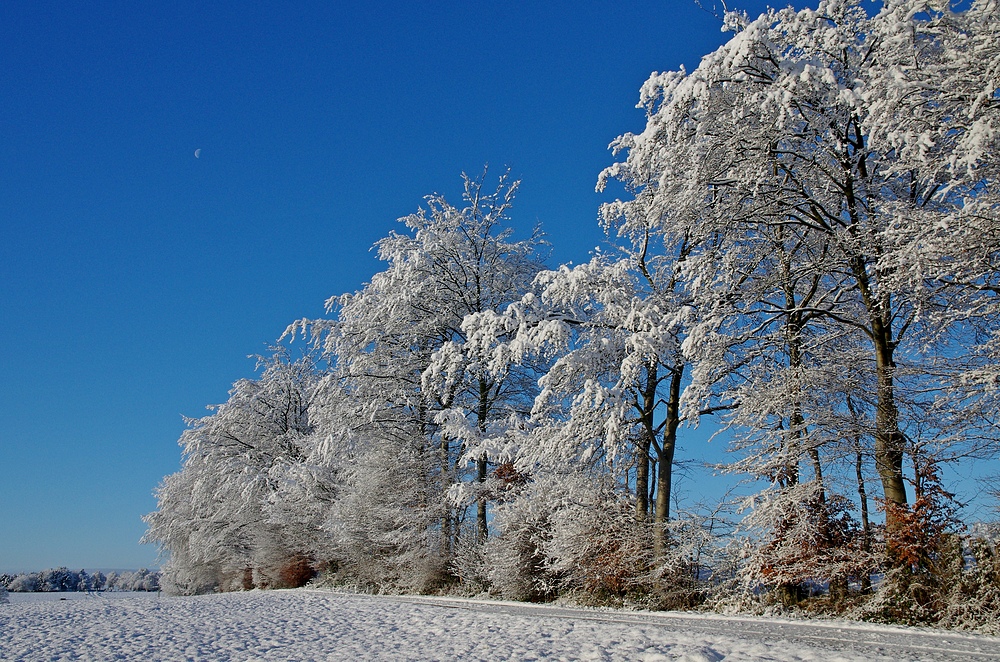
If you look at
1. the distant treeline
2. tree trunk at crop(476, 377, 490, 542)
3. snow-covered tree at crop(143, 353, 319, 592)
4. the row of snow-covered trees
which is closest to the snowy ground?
the row of snow-covered trees

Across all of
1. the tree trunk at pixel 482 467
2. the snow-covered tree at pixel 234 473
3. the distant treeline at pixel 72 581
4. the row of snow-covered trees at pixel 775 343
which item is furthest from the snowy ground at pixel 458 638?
the distant treeline at pixel 72 581

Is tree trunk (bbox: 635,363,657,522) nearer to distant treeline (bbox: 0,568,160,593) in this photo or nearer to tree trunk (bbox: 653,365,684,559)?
tree trunk (bbox: 653,365,684,559)

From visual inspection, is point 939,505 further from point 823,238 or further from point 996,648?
point 823,238

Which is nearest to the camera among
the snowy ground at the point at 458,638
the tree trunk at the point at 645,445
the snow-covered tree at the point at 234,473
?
the snowy ground at the point at 458,638

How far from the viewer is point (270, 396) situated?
104ft

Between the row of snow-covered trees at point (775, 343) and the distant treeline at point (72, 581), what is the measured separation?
206 ft

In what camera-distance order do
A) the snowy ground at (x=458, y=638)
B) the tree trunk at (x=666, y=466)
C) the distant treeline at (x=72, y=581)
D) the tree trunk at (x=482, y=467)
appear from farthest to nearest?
the distant treeline at (x=72, y=581) → the tree trunk at (x=482, y=467) → the tree trunk at (x=666, y=466) → the snowy ground at (x=458, y=638)

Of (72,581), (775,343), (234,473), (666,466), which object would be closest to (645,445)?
(666,466)

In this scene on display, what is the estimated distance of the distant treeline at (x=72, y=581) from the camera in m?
74.1

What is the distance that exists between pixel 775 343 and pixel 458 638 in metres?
7.88

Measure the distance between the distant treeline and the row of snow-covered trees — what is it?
206 feet

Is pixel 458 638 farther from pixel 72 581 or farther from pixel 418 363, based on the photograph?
pixel 72 581

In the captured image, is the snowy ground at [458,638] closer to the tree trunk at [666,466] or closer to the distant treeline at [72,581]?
the tree trunk at [666,466]

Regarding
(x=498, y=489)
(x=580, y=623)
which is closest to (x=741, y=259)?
(x=580, y=623)
